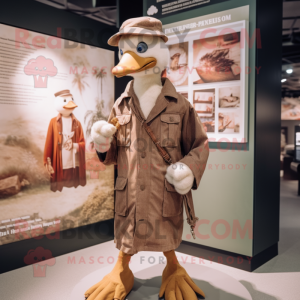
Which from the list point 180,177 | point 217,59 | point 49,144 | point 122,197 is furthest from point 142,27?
point 49,144

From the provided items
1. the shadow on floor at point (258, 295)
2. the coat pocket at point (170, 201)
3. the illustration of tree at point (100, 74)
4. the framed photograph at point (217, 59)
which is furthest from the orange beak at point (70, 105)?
the shadow on floor at point (258, 295)

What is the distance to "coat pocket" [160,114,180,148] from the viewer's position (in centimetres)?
186

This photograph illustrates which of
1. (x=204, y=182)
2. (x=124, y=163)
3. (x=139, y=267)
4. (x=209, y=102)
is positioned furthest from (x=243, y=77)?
(x=139, y=267)

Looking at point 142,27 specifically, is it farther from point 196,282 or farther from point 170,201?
point 196,282

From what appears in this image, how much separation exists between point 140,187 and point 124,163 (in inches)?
7.3

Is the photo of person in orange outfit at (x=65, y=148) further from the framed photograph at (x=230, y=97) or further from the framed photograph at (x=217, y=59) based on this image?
the framed photograph at (x=230, y=97)

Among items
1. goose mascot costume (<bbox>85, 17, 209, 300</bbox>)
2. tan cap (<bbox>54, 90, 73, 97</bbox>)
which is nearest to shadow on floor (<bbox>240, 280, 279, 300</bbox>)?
goose mascot costume (<bbox>85, 17, 209, 300</bbox>)

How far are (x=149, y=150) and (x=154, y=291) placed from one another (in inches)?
37.1

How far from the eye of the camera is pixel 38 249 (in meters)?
2.90

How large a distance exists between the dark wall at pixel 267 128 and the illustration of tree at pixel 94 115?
1.55m

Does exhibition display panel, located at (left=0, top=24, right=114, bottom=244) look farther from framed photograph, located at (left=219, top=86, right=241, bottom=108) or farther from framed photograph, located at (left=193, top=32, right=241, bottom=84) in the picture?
framed photograph, located at (left=219, top=86, right=241, bottom=108)

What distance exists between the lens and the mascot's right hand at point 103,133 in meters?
1.81

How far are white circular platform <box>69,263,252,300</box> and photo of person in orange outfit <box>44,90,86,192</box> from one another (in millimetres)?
1022

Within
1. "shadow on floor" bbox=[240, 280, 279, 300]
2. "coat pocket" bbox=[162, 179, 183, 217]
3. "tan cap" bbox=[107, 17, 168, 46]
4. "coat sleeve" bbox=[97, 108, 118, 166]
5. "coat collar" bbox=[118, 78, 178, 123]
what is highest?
"tan cap" bbox=[107, 17, 168, 46]
